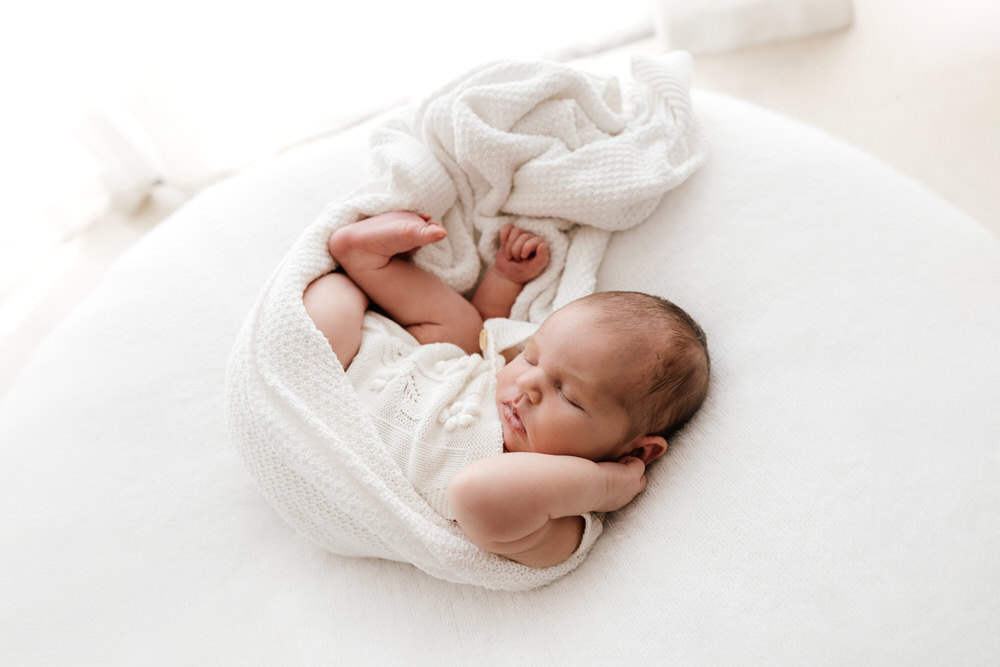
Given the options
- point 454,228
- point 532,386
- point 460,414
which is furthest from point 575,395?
point 454,228

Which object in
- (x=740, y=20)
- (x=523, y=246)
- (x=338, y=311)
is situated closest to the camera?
(x=338, y=311)

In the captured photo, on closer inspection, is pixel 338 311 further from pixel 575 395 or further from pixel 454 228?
pixel 575 395

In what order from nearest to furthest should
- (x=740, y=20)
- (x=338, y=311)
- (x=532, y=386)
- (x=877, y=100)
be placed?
1. (x=532, y=386)
2. (x=338, y=311)
3. (x=877, y=100)
4. (x=740, y=20)

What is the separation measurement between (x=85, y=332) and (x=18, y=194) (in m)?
0.75

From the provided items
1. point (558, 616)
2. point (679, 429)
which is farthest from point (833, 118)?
point (558, 616)

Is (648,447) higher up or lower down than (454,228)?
lower down

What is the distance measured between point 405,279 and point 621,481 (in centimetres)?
46

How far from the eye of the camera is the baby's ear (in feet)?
3.31

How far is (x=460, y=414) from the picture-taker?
42.0 inches

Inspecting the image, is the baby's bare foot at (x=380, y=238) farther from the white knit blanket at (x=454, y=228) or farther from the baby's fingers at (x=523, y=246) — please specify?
the baby's fingers at (x=523, y=246)

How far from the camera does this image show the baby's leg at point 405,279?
1120 millimetres

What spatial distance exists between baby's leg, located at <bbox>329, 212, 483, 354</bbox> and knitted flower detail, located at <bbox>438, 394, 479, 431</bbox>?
0.15 m

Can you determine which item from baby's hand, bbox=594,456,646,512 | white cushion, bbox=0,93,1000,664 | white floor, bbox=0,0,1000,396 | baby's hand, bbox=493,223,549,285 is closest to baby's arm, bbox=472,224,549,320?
baby's hand, bbox=493,223,549,285

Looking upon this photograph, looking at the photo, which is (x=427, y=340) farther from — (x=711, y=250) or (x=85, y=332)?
(x=85, y=332)
